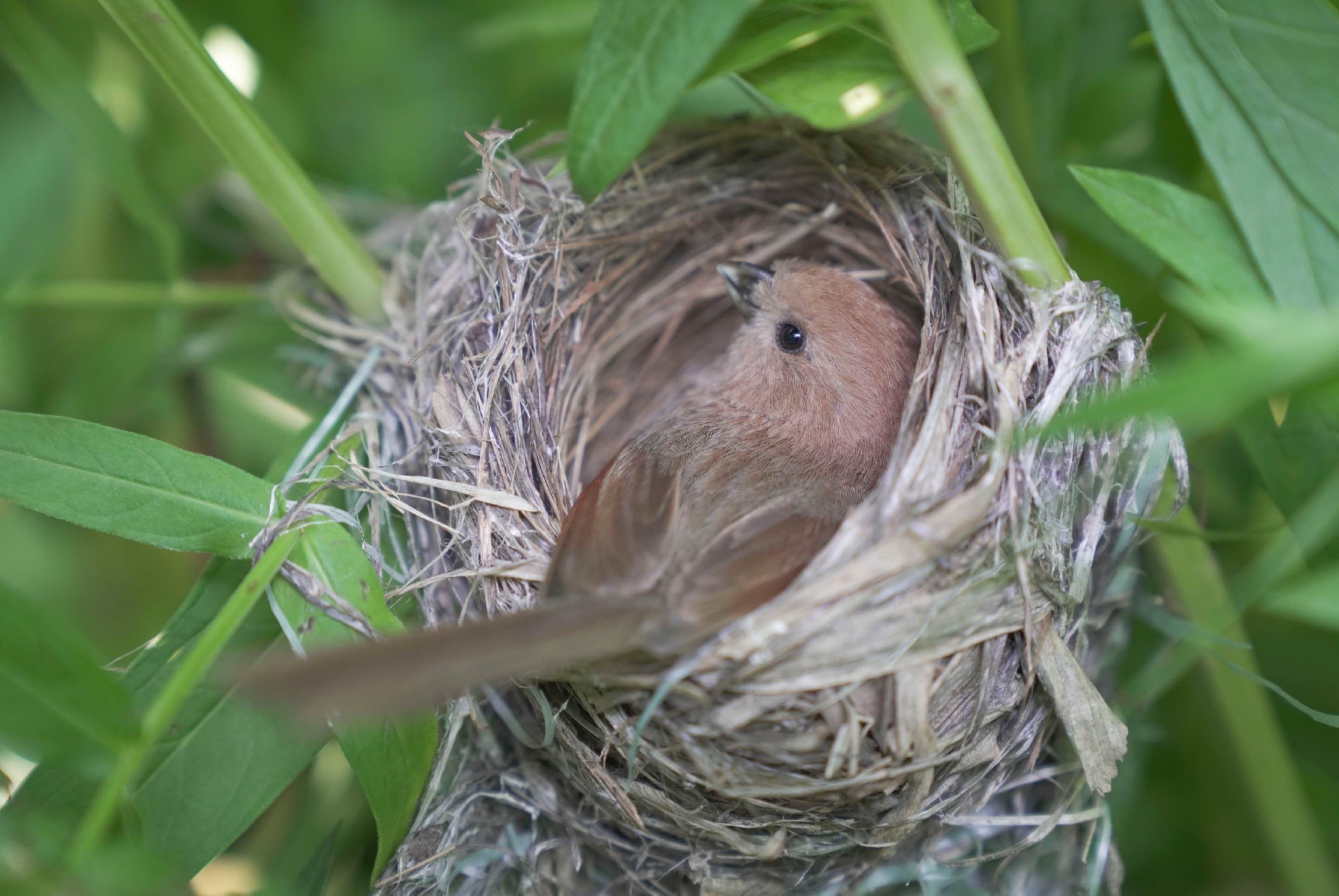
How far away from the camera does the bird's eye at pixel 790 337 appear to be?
2.17 m

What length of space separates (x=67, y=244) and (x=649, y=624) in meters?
1.61

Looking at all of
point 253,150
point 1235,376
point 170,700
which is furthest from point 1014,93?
point 170,700

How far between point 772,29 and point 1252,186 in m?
0.72

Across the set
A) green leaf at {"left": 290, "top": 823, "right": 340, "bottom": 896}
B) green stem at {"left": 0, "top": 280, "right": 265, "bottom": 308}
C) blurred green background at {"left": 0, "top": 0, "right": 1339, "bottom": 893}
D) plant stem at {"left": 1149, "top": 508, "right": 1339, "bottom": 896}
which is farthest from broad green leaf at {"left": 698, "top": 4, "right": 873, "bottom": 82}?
green leaf at {"left": 290, "top": 823, "right": 340, "bottom": 896}

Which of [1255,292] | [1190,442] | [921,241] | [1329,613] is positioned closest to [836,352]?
[921,241]

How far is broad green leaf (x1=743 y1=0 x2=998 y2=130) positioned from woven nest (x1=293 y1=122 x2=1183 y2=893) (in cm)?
32

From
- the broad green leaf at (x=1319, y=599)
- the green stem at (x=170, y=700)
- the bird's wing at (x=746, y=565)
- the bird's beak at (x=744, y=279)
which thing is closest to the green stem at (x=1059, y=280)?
the broad green leaf at (x=1319, y=599)

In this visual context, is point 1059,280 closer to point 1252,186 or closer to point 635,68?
point 1252,186

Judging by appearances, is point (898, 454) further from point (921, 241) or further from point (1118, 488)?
point (921, 241)

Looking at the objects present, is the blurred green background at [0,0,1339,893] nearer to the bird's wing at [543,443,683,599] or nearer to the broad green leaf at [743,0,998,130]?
the broad green leaf at [743,0,998,130]

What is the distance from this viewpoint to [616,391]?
2.30 meters

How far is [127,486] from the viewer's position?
136 cm

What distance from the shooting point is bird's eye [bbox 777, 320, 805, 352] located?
217 centimetres

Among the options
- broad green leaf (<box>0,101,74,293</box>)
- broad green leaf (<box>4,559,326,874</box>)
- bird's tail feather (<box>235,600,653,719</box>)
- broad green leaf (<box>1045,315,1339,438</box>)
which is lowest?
broad green leaf (<box>4,559,326,874</box>)
